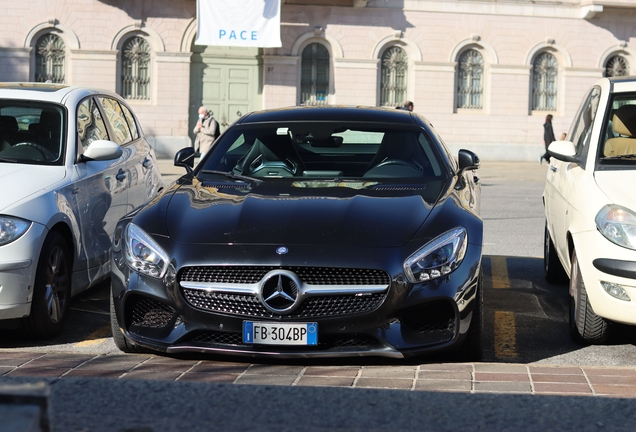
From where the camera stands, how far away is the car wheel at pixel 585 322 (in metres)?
6.05

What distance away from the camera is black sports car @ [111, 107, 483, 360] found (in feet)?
16.8

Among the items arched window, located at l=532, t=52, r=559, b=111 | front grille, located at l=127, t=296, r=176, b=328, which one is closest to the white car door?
front grille, located at l=127, t=296, r=176, b=328

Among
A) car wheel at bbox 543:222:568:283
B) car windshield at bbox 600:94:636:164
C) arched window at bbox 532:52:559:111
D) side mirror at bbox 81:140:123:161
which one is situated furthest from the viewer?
arched window at bbox 532:52:559:111

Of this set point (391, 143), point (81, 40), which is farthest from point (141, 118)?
point (391, 143)

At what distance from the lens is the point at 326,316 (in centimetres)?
511

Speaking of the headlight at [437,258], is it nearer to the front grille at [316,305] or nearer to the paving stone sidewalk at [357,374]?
the front grille at [316,305]

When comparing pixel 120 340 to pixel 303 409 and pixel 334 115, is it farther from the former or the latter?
pixel 334 115

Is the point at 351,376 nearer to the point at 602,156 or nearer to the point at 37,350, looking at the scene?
the point at 37,350

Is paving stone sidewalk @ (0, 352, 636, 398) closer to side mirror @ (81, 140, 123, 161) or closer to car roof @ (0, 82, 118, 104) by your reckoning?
side mirror @ (81, 140, 123, 161)

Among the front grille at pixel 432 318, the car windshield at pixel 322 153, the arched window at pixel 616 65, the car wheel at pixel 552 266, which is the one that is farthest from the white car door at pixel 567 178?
the arched window at pixel 616 65

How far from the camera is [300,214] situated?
555 cm

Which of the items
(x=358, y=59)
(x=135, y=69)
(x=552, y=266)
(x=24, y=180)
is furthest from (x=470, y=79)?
(x=24, y=180)

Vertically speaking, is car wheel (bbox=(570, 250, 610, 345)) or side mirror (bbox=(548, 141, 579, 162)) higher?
side mirror (bbox=(548, 141, 579, 162))

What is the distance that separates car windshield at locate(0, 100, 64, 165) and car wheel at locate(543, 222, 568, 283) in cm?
398
